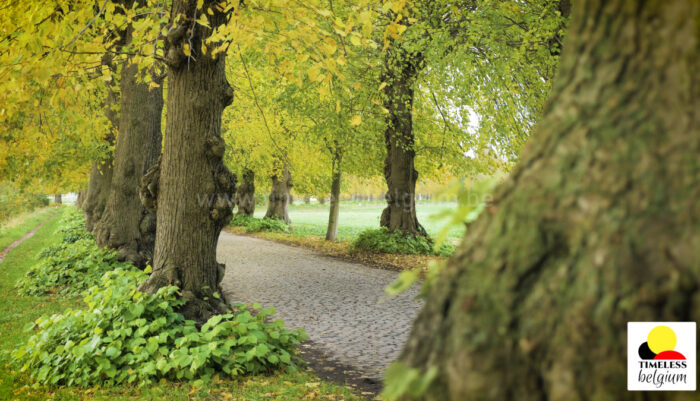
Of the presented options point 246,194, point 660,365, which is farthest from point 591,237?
point 246,194

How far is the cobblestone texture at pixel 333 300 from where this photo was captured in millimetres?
7027

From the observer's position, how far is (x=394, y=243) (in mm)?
16688

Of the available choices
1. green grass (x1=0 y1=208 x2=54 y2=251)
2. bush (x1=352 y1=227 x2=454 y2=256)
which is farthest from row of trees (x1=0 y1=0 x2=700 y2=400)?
green grass (x1=0 y1=208 x2=54 y2=251)

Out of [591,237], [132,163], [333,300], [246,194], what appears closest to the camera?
[591,237]

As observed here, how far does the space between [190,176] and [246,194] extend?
23101 millimetres

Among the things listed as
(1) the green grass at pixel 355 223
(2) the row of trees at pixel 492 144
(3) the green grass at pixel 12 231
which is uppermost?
(2) the row of trees at pixel 492 144

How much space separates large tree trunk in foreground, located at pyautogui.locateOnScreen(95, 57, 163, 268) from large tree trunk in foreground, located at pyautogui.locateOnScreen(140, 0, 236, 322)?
4.79 metres

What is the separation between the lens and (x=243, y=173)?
87.4 feet

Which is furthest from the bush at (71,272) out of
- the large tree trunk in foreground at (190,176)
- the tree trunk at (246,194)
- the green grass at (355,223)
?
the tree trunk at (246,194)

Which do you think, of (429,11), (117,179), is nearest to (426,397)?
(117,179)

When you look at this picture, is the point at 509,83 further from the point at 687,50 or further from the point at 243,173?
the point at 243,173

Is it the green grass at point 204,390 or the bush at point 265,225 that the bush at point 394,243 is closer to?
the bush at point 265,225

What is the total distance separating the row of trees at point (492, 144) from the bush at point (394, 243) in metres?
4.00

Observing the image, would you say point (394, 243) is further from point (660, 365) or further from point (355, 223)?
point (355, 223)
